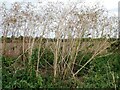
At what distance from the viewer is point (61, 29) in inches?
239

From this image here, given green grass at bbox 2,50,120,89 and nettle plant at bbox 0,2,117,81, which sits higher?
nettle plant at bbox 0,2,117,81

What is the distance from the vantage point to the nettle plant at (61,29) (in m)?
6.05

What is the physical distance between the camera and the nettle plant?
605 cm

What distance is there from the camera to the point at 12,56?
692 cm

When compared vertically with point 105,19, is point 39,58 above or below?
below

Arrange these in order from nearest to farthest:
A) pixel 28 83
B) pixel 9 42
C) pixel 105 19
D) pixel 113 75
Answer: pixel 28 83
pixel 113 75
pixel 105 19
pixel 9 42

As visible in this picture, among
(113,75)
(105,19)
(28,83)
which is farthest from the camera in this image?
(105,19)

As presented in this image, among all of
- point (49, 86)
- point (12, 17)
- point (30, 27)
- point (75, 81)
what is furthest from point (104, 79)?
point (12, 17)

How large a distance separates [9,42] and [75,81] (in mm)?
1973

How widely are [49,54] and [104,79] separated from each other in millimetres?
1244

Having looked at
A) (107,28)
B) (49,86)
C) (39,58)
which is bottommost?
(49,86)

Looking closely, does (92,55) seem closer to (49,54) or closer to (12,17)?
(49,54)

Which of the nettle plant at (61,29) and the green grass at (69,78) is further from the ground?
the nettle plant at (61,29)

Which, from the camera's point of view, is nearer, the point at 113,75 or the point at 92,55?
the point at 113,75
